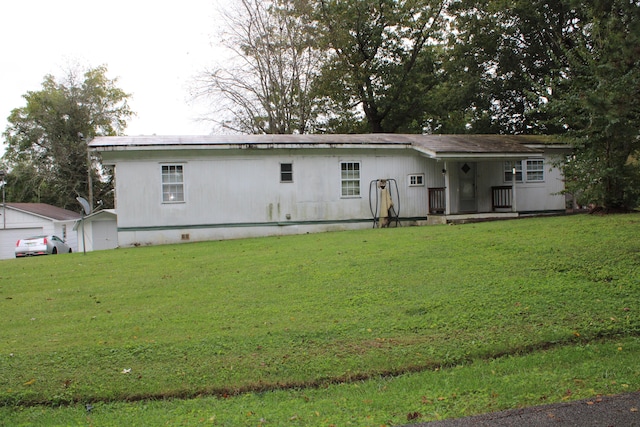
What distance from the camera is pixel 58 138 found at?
4172 cm

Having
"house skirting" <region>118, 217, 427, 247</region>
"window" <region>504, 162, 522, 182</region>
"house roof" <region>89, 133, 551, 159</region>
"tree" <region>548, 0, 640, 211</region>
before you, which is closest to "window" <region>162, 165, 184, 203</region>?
"house roof" <region>89, 133, 551, 159</region>

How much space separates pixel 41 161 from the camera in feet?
138

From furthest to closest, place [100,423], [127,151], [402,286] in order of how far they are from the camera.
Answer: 1. [127,151]
2. [402,286]
3. [100,423]

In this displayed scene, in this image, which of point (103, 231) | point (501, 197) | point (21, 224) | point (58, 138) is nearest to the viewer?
point (501, 197)

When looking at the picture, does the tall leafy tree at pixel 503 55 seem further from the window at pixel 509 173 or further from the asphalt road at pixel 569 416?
the asphalt road at pixel 569 416

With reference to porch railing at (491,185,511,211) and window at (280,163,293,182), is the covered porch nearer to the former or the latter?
porch railing at (491,185,511,211)

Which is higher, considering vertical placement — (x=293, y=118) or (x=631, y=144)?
(x=293, y=118)

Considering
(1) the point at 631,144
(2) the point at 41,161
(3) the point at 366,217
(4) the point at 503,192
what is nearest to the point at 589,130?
(1) the point at 631,144

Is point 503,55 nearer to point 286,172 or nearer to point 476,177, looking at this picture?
point 476,177

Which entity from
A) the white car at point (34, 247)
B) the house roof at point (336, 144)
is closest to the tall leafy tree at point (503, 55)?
the house roof at point (336, 144)

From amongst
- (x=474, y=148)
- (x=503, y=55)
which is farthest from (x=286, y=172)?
(x=503, y=55)

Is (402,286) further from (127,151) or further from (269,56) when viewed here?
(269,56)

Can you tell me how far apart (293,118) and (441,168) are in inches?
571

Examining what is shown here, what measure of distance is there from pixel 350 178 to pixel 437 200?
349cm
